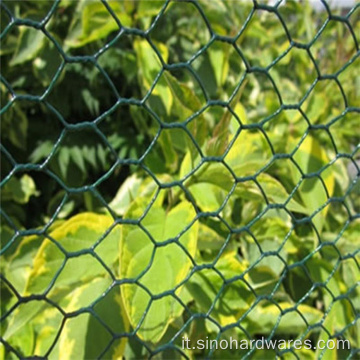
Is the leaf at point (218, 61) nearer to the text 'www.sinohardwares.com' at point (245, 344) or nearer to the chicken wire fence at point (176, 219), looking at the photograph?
the chicken wire fence at point (176, 219)

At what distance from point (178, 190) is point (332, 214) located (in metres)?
0.51

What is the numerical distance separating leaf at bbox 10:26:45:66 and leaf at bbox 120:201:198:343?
21.4 inches

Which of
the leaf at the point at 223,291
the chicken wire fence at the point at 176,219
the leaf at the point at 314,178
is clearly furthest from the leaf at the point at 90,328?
the leaf at the point at 314,178

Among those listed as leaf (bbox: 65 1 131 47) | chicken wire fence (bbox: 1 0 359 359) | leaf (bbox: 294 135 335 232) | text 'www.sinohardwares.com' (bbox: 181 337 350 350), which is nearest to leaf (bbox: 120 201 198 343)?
chicken wire fence (bbox: 1 0 359 359)

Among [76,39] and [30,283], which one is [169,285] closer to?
[30,283]

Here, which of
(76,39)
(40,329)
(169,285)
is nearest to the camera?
(169,285)

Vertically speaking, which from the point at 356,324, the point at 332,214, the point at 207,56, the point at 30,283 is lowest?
the point at 356,324

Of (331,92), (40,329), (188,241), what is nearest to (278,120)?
(331,92)

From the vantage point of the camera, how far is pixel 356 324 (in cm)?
103

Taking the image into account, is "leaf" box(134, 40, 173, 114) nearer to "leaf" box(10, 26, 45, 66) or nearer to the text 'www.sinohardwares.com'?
"leaf" box(10, 26, 45, 66)

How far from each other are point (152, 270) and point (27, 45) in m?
0.66

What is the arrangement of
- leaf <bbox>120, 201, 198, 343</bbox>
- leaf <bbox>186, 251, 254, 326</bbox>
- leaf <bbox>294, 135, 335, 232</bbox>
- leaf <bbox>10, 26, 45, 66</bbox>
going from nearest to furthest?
leaf <bbox>120, 201, 198, 343</bbox> → leaf <bbox>186, 251, 254, 326</bbox> → leaf <bbox>294, 135, 335, 232</bbox> → leaf <bbox>10, 26, 45, 66</bbox>

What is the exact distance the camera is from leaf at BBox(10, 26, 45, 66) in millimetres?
1171

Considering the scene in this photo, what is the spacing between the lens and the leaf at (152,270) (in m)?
0.73
